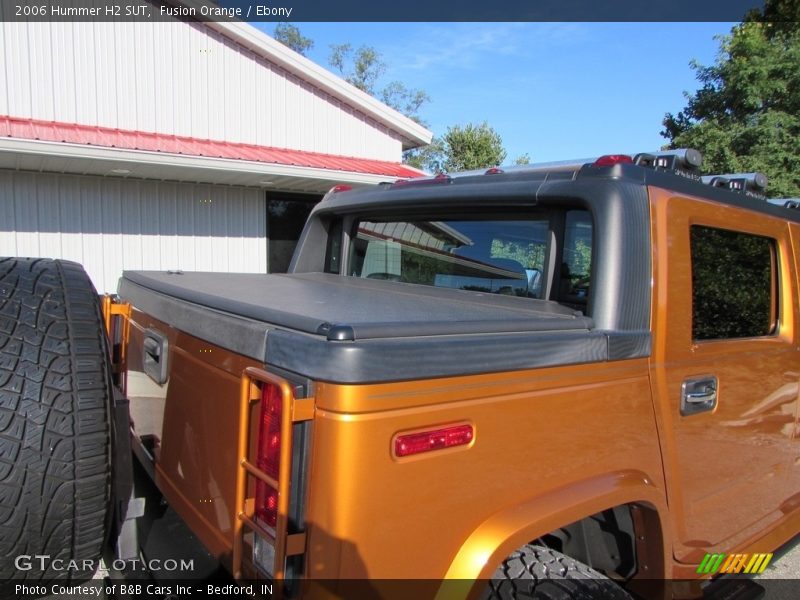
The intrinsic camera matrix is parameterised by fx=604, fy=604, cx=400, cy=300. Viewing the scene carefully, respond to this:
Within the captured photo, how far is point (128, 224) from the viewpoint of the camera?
29.8 feet

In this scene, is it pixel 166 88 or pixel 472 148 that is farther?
pixel 472 148

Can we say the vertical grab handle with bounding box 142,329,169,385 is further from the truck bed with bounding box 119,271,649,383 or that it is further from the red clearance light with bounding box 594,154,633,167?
the red clearance light with bounding box 594,154,633,167

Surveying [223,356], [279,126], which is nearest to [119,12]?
[279,126]

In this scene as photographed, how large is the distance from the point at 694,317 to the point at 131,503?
211cm

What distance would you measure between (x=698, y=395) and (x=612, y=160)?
0.92 m

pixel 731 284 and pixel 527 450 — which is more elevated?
pixel 731 284

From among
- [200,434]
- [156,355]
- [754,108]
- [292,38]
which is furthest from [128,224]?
[292,38]

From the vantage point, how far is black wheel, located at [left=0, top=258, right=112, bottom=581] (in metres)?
1.62

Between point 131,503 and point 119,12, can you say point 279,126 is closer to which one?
point 119,12

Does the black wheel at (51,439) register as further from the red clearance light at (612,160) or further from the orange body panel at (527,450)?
the red clearance light at (612,160)

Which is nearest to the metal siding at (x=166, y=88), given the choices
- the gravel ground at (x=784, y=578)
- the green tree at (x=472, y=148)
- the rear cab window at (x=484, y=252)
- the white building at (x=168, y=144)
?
the white building at (x=168, y=144)

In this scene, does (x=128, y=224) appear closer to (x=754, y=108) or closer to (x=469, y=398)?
(x=469, y=398)

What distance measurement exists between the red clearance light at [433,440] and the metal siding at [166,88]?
28.5 ft

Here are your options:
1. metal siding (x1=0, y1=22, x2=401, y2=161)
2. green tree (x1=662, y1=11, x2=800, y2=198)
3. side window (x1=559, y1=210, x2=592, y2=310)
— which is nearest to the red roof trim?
metal siding (x1=0, y1=22, x2=401, y2=161)
